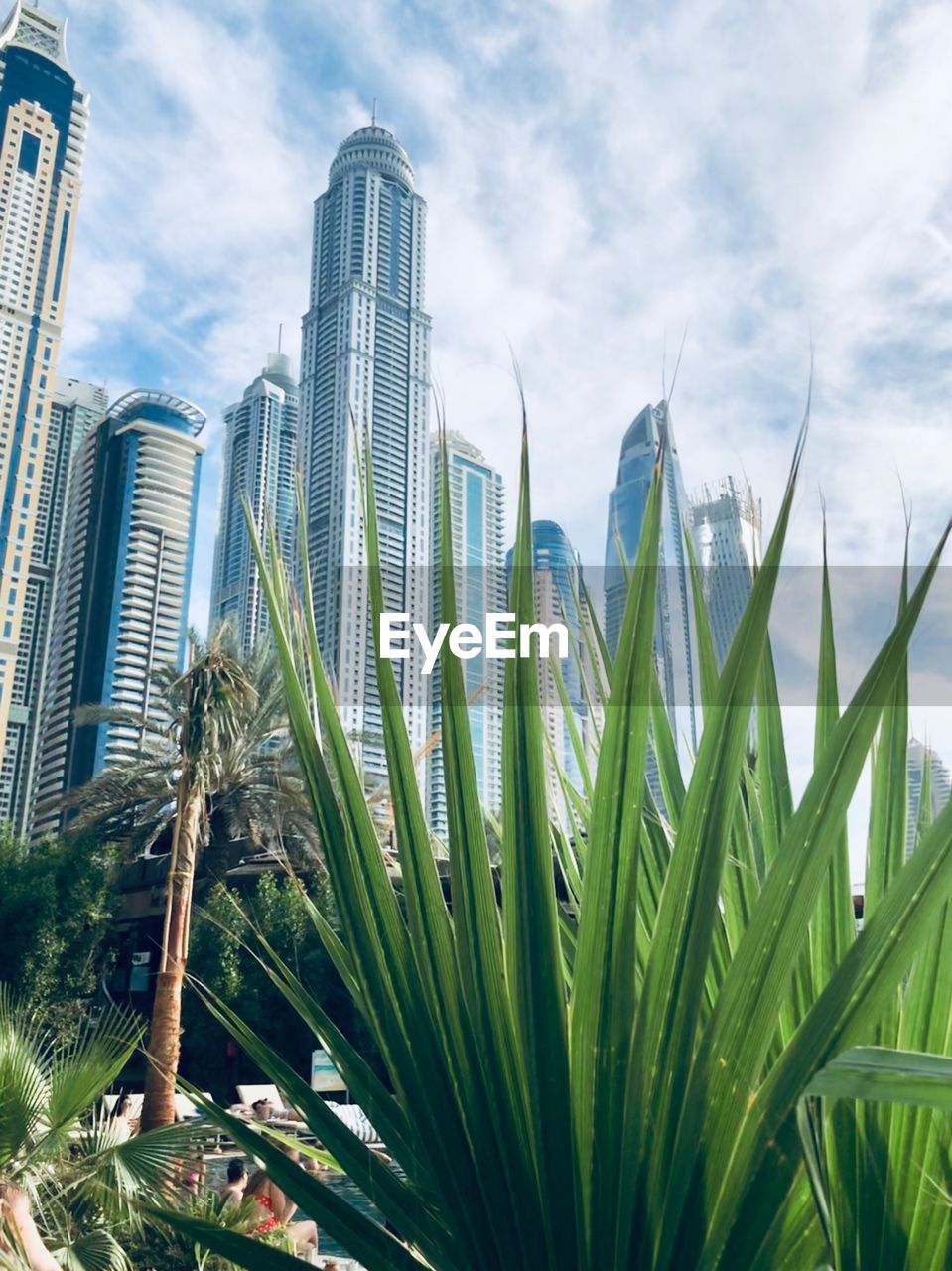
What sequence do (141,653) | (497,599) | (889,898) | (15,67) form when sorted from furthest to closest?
(15,67) < (141,653) < (497,599) < (889,898)

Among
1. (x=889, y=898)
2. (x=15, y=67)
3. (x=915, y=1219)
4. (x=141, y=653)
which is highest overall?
(x=15, y=67)

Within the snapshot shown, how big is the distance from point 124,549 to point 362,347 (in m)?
35.4

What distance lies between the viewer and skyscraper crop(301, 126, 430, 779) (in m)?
1.98

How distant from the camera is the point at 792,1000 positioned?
1.12 meters

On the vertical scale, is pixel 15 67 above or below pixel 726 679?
above

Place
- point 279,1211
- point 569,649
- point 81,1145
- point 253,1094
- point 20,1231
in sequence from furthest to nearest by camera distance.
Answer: point 253,1094 → point 279,1211 → point 81,1145 → point 20,1231 → point 569,649

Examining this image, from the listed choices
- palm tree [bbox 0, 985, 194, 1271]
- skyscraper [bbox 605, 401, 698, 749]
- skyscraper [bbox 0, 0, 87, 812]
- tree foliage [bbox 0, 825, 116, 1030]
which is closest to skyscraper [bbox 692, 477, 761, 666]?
skyscraper [bbox 605, 401, 698, 749]

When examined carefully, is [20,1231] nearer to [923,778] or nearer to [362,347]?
[923,778]

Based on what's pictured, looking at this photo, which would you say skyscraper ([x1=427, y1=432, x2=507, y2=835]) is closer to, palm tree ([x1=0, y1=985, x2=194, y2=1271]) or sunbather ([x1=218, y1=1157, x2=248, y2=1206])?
palm tree ([x1=0, y1=985, x2=194, y2=1271])

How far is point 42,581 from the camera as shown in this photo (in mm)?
113000

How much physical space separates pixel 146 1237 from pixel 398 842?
602 cm

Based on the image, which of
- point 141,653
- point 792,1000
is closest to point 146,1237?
point 792,1000

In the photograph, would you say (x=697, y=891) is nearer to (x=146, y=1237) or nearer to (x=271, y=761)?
(x=146, y=1237)

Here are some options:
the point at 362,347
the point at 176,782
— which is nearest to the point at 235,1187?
the point at 176,782
